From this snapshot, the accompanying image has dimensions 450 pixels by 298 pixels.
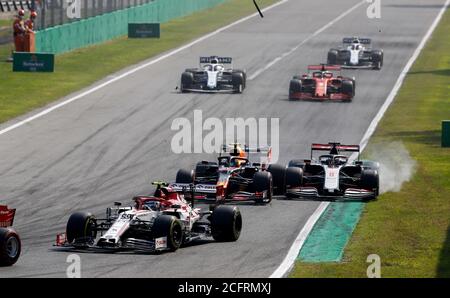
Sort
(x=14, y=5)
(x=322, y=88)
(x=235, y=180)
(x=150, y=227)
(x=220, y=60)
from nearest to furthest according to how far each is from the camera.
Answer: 1. (x=150, y=227)
2. (x=235, y=180)
3. (x=220, y=60)
4. (x=322, y=88)
5. (x=14, y=5)

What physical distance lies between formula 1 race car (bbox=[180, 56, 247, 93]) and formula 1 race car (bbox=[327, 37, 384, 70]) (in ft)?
35.3

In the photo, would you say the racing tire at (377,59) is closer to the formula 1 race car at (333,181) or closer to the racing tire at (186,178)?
the formula 1 race car at (333,181)

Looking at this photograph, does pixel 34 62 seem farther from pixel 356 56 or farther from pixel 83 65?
pixel 356 56

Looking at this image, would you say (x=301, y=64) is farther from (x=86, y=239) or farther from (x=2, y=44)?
(x=86, y=239)

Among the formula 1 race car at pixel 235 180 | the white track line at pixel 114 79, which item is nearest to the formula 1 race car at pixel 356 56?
the white track line at pixel 114 79

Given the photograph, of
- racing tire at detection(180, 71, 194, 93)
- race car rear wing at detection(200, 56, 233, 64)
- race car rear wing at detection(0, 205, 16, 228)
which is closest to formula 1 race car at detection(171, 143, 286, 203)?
race car rear wing at detection(0, 205, 16, 228)

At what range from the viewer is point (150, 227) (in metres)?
28.7

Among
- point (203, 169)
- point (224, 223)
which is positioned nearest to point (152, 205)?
point (224, 223)

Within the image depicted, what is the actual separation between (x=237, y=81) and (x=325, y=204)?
77.8 feet

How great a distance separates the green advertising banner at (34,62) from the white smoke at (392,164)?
72.7 ft

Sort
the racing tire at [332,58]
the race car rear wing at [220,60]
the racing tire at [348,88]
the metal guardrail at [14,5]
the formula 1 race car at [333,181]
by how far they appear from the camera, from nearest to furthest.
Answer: the formula 1 race car at [333,181] → the race car rear wing at [220,60] → the racing tire at [348,88] → the racing tire at [332,58] → the metal guardrail at [14,5]

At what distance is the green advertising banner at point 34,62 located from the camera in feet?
208

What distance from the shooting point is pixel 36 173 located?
1572 inches

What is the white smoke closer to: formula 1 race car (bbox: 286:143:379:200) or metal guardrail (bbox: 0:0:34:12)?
formula 1 race car (bbox: 286:143:379:200)
